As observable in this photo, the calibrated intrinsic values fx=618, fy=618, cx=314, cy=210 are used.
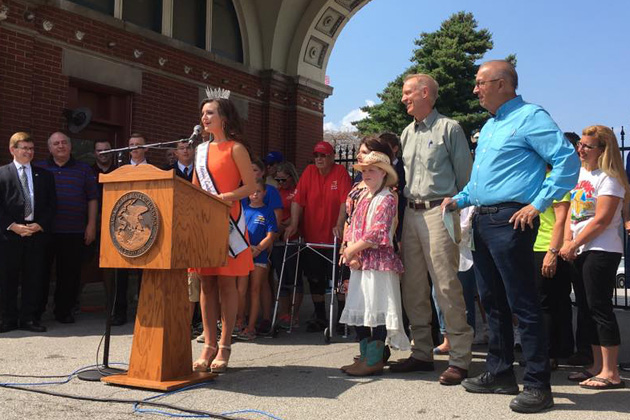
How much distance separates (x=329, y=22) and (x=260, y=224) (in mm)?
7538

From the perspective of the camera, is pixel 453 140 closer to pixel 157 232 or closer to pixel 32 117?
pixel 157 232

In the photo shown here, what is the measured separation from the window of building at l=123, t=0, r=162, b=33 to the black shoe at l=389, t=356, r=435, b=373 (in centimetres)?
743

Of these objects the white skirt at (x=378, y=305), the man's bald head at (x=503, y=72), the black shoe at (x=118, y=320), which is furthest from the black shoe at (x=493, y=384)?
the black shoe at (x=118, y=320)

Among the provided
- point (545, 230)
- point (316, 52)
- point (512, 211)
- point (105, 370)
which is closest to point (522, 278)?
point (512, 211)

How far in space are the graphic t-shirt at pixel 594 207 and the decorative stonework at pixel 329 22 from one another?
8.90 meters

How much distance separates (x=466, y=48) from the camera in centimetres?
3738

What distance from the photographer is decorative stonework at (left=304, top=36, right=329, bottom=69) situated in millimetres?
12828

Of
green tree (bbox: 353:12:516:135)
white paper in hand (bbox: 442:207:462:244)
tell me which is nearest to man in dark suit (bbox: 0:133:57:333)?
white paper in hand (bbox: 442:207:462:244)

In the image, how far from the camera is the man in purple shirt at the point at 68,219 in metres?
7.15

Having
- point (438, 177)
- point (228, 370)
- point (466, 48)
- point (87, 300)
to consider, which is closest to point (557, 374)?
point (438, 177)

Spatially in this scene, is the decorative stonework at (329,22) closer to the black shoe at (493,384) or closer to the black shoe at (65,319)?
the black shoe at (65,319)

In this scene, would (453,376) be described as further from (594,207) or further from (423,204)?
(594,207)

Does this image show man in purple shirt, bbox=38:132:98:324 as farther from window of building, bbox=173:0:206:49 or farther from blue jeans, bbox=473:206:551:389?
blue jeans, bbox=473:206:551:389

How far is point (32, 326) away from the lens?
21.5 ft
